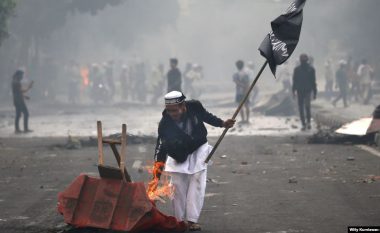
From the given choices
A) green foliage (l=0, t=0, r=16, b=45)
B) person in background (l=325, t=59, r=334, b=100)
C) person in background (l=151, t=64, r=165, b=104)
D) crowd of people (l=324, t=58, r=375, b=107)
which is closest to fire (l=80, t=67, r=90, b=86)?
person in background (l=151, t=64, r=165, b=104)

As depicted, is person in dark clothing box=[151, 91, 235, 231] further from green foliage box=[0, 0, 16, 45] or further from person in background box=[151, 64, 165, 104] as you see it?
person in background box=[151, 64, 165, 104]

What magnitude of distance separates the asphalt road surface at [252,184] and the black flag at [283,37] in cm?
171

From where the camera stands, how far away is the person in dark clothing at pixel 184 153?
8.24m

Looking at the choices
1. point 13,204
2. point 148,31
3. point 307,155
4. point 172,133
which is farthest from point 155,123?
point 148,31

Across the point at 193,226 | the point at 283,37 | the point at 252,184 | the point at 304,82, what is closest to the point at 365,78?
the point at 304,82

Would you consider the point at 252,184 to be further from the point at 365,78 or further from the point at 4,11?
the point at 365,78

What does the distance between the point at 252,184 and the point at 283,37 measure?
347cm

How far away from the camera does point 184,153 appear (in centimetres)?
827

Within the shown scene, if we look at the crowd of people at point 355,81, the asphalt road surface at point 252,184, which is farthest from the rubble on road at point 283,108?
the asphalt road surface at point 252,184

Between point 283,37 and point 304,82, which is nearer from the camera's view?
point 283,37

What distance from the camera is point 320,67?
56.3 m

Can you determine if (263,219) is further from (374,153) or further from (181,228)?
(374,153)

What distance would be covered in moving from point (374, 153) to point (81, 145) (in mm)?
6522

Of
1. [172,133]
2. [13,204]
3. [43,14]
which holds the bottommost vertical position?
[13,204]
